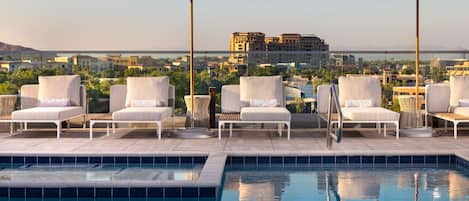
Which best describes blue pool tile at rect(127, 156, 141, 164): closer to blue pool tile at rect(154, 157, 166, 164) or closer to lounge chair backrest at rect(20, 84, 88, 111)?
blue pool tile at rect(154, 157, 166, 164)

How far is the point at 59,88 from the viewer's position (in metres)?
8.91

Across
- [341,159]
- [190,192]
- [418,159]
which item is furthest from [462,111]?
[190,192]

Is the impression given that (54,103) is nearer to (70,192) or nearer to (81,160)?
(81,160)

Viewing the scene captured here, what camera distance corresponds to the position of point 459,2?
11.9m

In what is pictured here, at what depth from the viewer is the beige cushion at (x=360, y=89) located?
8.77 meters

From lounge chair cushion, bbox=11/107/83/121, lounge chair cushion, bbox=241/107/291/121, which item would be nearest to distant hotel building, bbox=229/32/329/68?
lounge chair cushion, bbox=241/107/291/121

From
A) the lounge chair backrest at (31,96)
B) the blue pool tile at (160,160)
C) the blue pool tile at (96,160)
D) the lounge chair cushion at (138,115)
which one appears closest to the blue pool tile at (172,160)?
the blue pool tile at (160,160)

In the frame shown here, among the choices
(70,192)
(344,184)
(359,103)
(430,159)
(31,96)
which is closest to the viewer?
(70,192)

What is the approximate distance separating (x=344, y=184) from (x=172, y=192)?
5.58ft

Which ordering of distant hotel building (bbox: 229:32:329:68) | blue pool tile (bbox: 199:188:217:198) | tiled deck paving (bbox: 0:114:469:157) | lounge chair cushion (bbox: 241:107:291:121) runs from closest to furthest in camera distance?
blue pool tile (bbox: 199:188:217:198)
tiled deck paving (bbox: 0:114:469:157)
lounge chair cushion (bbox: 241:107:291:121)
distant hotel building (bbox: 229:32:329:68)

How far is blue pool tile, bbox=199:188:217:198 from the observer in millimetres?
5117

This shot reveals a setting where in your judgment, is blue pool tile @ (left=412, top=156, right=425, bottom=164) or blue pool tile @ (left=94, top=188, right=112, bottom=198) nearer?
blue pool tile @ (left=94, top=188, right=112, bottom=198)

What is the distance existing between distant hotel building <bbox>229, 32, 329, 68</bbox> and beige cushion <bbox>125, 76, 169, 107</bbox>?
1.25 metres

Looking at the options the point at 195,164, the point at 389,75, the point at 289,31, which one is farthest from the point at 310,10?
the point at 195,164
